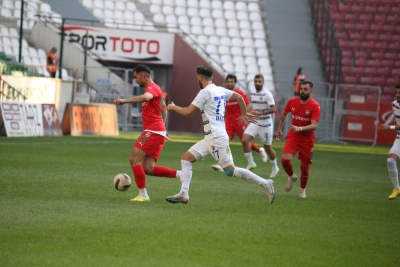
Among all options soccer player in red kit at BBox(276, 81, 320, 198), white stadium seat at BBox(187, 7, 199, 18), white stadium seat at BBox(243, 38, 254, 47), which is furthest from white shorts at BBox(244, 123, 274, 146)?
white stadium seat at BBox(187, 7, 199, 18)

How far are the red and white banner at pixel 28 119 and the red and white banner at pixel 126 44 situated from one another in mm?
9662

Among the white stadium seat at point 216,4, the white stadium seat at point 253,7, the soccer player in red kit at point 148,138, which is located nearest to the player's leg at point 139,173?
the soccer player in red kit at point 148,138

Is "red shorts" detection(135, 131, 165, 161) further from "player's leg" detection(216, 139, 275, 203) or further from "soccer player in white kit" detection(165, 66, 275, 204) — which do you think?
"player's leg" detection(216, 139, 275, 203)

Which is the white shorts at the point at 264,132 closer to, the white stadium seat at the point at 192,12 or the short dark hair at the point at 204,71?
the short dark hair at the point at 204,71

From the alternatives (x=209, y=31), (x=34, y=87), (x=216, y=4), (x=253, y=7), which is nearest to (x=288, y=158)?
(x=34, y=87)

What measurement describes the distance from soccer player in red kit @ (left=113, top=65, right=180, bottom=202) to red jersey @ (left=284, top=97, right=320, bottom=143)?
2.86 m

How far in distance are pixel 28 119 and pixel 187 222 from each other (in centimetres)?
1649

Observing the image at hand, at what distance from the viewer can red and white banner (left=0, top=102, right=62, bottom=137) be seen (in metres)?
24.4

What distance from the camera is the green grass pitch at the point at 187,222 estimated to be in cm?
748

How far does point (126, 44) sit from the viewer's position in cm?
3612

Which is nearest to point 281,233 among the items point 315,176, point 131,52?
point 315,176

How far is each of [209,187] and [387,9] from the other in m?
28.3

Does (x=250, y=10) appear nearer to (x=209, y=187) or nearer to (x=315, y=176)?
(x=315, y=176)

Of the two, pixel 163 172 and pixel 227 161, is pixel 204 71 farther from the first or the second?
pixel 163 172
